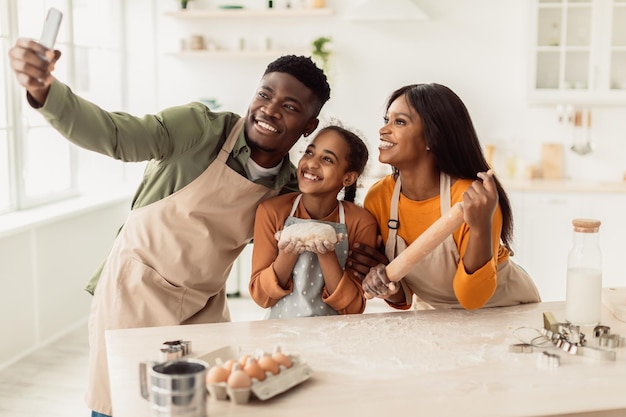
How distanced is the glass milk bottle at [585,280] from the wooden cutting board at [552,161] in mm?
3734

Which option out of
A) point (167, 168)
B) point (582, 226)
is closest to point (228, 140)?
point (167, 168)

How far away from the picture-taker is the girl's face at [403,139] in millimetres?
1938

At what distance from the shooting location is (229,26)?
5.37m

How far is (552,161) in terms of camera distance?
17.1ft

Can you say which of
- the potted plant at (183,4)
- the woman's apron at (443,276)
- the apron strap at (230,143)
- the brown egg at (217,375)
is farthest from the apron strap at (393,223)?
the potted plant at (183,4)

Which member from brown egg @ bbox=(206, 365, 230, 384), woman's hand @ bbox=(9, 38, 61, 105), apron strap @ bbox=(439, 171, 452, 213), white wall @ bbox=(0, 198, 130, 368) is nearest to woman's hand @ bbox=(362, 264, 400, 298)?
apron strap @ bbox=(439, 171, 452, 213)

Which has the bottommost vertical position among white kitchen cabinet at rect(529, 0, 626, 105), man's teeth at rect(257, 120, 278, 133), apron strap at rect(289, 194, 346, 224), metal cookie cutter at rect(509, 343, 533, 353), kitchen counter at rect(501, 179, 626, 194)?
metal cookie cutter at rect(509, 343, 533, 353)

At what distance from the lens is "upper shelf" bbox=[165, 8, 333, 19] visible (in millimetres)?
5102

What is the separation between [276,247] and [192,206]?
0.83 feet

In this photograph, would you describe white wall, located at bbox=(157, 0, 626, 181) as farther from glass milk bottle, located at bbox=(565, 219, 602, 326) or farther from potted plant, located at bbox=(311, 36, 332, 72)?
glass milk bottle, located at bbox=(565, 219, 602, 326)

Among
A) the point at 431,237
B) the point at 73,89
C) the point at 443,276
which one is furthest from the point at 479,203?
the point at 73,89

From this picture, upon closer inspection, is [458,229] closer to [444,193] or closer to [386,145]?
[444,193]

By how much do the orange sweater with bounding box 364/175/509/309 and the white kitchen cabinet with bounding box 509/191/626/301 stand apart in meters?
2.71

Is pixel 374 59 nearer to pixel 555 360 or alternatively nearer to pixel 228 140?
pixel 228 140
